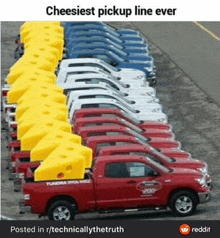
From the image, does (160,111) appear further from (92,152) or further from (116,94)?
(92,152)

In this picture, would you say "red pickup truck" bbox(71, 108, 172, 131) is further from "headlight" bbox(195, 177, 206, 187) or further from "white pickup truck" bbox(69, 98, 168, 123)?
"headlight" bbox(195, 177, 206, 187)

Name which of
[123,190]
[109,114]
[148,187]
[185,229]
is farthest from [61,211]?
[109,114]

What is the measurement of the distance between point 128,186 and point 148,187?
54cm

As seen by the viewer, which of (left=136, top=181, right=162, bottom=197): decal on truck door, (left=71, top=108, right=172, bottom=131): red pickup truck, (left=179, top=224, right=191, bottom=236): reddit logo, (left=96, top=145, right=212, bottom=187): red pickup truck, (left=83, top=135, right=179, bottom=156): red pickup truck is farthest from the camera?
(left=71, top=108, right=172, bottom=131): red pickup truck

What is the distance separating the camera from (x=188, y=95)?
4694 cm

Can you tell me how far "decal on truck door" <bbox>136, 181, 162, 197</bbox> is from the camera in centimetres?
3166

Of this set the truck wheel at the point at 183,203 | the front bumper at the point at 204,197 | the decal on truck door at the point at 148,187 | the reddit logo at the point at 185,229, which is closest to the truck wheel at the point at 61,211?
the decal on truck door at the point at 148,187

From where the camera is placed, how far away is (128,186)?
1243 inches

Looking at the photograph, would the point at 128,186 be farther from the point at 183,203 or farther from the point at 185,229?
the point at 185,229

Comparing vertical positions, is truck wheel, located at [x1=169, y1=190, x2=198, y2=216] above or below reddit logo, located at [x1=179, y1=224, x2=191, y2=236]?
below

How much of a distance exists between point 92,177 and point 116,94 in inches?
384

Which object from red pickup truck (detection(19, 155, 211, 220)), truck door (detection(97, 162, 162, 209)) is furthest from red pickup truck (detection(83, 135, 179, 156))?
truck door (detection(97, 162, 162, 209))

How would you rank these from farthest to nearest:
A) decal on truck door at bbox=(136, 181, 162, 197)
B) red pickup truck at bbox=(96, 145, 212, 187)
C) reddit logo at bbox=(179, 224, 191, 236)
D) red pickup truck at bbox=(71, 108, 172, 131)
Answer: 1. red pickup truck at bbox=(71, 108, 172, 131)
2. red pickup truck at bbox=(96, 145, 212, 187)
3. decal on truck door at bbox=(136, 181, 162, 197)
4. reddit logo at bbox=(179, 224, 191, 236)

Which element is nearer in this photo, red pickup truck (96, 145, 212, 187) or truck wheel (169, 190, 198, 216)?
truck wheel (169, 190, 198, 216)
